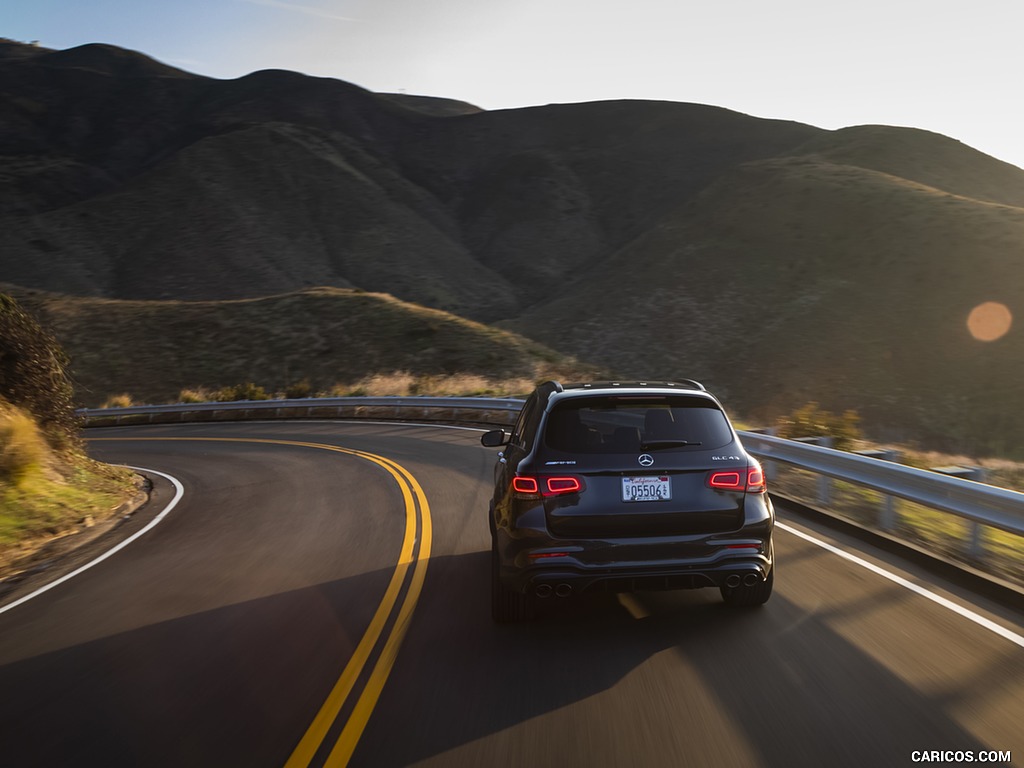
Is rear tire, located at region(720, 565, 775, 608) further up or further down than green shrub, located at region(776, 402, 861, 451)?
further up

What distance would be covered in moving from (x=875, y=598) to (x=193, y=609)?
528 centimetres

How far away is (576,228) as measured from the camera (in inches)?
3494

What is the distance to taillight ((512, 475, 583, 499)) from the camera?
5184 millimetres

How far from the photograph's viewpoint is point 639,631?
546 cm

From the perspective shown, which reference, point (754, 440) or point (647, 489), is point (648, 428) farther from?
point (754, 440)

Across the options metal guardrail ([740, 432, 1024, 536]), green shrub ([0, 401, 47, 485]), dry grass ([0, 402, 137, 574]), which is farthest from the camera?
green shrub ([0, 401, 47, 485])

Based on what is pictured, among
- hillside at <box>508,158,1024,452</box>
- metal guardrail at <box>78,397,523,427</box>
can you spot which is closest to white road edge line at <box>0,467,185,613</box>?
metal guardrail at <box>78,397,523,427</box>

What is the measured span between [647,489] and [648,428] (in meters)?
0.52

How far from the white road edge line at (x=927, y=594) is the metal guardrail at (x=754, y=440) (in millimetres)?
828

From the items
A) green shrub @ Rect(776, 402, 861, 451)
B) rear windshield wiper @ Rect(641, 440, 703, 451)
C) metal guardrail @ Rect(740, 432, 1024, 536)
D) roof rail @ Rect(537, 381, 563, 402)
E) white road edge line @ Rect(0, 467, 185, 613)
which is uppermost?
roof rail @ Rect(537, 381, 563, 402)

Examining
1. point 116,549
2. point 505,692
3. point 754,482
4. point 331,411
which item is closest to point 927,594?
point 754,482

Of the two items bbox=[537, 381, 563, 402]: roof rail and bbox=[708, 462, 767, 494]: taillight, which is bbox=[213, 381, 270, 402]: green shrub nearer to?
bbox=[537, 381, 563, 402]: roof rail

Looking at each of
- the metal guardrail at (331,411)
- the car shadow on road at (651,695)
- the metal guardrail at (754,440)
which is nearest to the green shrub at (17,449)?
the metal guardrail at (754,440)

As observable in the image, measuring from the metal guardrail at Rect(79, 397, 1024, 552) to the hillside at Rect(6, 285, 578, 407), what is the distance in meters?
10.1
